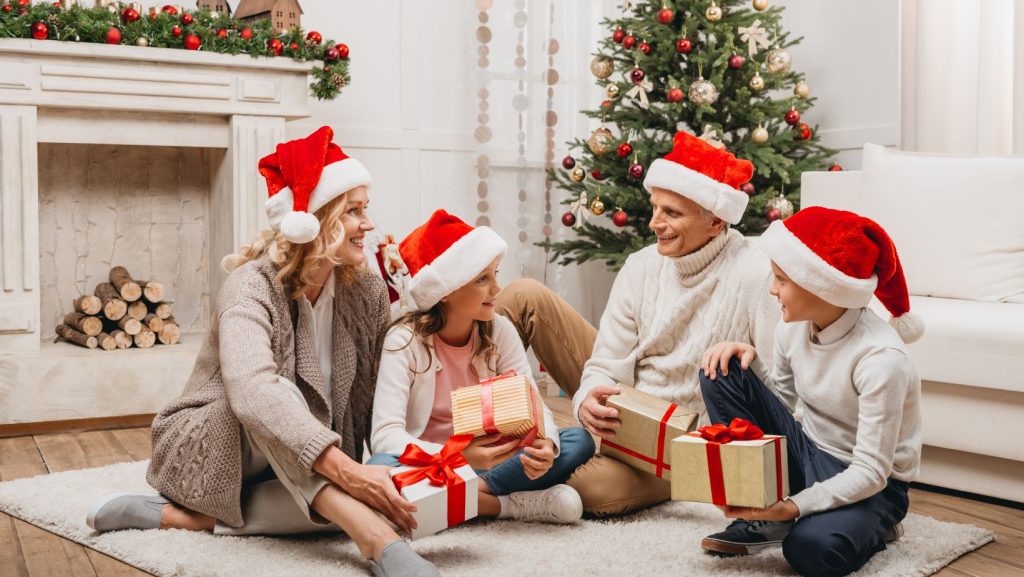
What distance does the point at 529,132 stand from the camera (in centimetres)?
445

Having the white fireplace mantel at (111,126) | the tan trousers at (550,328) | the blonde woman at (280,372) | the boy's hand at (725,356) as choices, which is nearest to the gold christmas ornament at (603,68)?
the white fireplace mantel at (111,126)

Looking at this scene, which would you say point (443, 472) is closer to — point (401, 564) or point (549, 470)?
point (401, 564)

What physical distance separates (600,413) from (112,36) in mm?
2220

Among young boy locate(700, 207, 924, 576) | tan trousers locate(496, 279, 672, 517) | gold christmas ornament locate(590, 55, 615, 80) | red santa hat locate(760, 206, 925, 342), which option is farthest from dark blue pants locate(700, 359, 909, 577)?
gold christmas ornament locate(590, 55, 615, 80)

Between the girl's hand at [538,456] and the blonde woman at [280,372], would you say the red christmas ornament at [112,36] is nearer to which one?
the blonde woman at [280,372]

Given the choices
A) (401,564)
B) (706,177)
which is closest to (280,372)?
(401,564)

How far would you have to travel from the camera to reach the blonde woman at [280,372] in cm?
187

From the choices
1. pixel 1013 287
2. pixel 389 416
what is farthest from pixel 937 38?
pixel 389 416

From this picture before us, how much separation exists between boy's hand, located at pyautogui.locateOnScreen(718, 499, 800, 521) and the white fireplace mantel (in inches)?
92.1

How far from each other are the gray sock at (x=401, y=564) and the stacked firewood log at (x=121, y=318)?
2.16 meters

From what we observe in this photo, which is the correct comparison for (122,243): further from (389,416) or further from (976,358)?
(976,358)

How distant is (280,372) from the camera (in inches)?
78.3

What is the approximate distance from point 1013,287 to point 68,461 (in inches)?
111

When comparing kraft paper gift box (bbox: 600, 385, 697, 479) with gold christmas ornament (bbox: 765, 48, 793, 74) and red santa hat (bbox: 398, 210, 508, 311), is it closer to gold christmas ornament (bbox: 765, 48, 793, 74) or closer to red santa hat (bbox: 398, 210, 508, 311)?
red santa hat (bbox: 398, 210, 508, 311)
